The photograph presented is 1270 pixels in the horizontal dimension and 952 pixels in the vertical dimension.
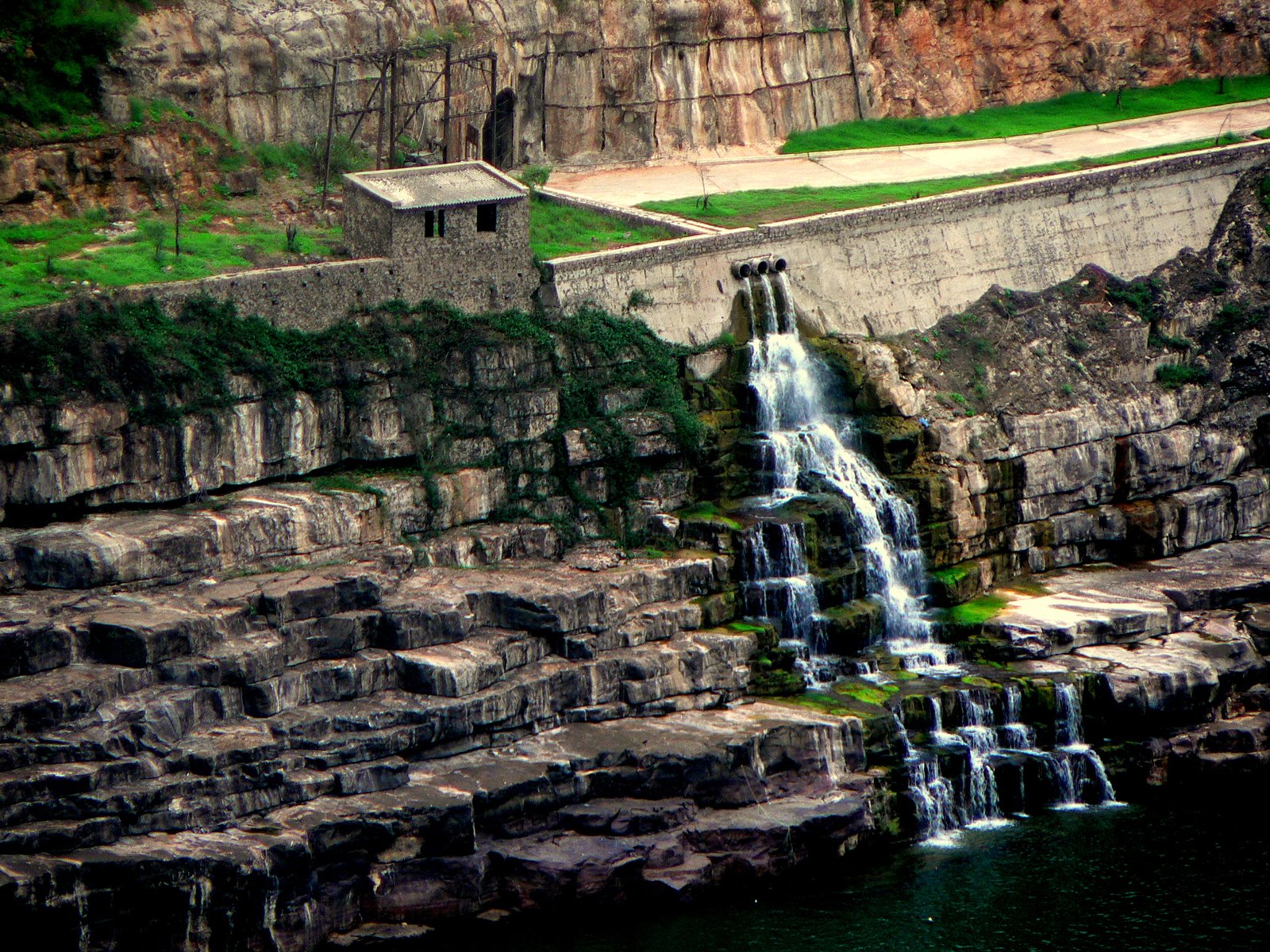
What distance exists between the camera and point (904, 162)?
236 feet

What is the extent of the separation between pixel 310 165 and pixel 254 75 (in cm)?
271

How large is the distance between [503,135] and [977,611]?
20.1m

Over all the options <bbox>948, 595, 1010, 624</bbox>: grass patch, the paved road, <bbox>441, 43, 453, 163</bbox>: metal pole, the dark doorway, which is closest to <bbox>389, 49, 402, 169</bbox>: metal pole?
<bbox>441, 43, 453, 163</bbox>: metal pole

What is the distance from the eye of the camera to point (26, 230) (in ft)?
188

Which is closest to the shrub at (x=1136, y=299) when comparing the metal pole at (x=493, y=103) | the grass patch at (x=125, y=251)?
the metal pole at (x=493, y=103)

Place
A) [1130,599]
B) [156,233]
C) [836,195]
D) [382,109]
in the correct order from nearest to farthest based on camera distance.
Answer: [156,233]
[1130,599]
[382,109]
[836,195]

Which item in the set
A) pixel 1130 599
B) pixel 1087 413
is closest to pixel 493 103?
pixel 1087 413

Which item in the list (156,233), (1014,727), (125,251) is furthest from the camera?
(156,233)

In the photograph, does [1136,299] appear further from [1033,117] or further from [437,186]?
[437,186]

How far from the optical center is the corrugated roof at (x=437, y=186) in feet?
188

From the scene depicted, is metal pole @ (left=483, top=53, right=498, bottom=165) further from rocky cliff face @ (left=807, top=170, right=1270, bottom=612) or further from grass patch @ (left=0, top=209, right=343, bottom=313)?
rocky cliff face @ (left=807, top=170, right=1270, bottom=612)

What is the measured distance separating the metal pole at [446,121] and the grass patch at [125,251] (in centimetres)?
486

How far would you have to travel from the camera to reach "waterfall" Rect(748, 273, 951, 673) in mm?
58781

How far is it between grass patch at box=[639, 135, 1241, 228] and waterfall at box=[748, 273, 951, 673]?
3045 mm
